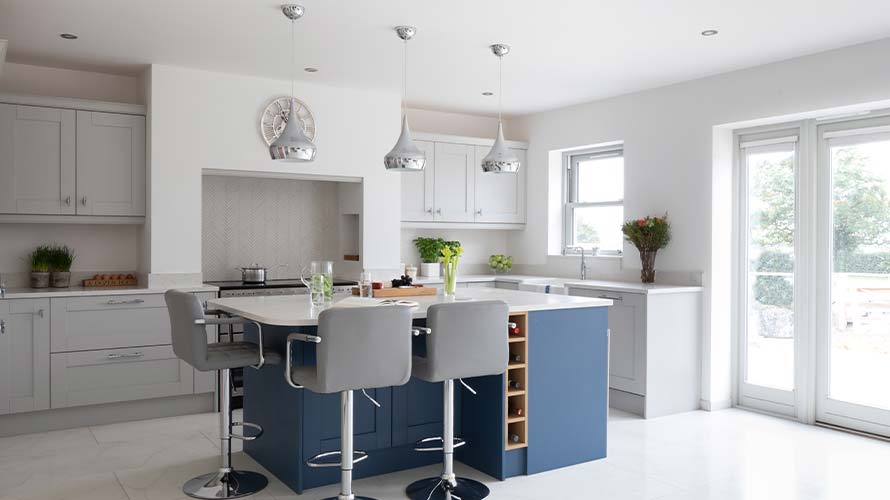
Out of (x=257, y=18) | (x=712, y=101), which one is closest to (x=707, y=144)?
(x=712, y=101)

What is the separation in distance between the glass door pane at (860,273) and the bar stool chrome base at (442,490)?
283cm

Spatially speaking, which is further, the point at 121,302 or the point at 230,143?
the point at 230,143

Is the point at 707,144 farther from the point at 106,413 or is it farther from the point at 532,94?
the point at 106,413

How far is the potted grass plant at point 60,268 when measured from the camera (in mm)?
5219

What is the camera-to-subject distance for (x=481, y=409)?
401cm

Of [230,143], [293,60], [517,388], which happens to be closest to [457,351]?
[517,388]

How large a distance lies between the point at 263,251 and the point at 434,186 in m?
1.67

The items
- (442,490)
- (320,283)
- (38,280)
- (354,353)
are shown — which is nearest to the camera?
(354,353)

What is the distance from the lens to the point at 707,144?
5.58m

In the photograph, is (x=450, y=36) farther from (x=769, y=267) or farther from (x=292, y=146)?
(x=769, y=267)

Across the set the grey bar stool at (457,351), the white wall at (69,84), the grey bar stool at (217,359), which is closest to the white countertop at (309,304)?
the grey bar stool at (217,359)

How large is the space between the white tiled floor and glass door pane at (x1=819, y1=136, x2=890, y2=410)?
376 millimetres

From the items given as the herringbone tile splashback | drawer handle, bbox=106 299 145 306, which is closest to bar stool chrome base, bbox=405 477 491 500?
drawer handle, bbox=106 299 145 306

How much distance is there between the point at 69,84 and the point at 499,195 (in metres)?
3.83
